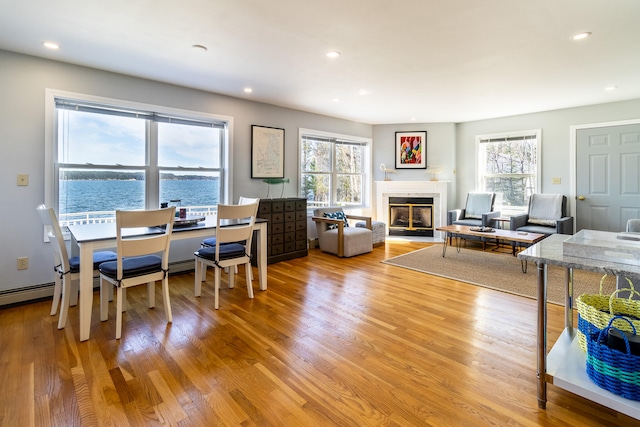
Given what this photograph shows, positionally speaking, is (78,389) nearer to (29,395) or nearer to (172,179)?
(29,395)

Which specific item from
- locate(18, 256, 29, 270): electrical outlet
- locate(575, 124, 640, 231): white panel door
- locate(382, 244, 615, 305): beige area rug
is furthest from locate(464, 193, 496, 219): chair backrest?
locate(18, 256, 29, 270): electrical outlet

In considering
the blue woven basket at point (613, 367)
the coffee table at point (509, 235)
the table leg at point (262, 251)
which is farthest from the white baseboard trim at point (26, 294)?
the coffee table at point (509, 235)

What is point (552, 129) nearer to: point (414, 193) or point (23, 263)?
point (414, 193)

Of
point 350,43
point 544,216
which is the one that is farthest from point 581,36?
point 544,216

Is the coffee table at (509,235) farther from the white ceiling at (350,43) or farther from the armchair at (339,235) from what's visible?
the white ceiling at (350,43)

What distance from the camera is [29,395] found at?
1.71m

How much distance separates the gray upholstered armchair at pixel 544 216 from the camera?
15.9 feet

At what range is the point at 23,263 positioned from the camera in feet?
10.2

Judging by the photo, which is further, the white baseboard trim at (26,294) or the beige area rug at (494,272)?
the beige area rug at (494,272)

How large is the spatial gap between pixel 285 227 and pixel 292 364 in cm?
287

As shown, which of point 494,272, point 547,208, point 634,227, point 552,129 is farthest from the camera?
point 552,129

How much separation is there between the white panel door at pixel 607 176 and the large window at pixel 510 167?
0.65 meters

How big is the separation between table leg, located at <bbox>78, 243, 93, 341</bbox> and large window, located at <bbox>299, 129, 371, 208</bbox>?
3.58m

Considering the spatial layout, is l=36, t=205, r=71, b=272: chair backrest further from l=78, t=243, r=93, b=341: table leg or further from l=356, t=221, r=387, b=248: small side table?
l=356, t=221, r=387, b=248: small side table
